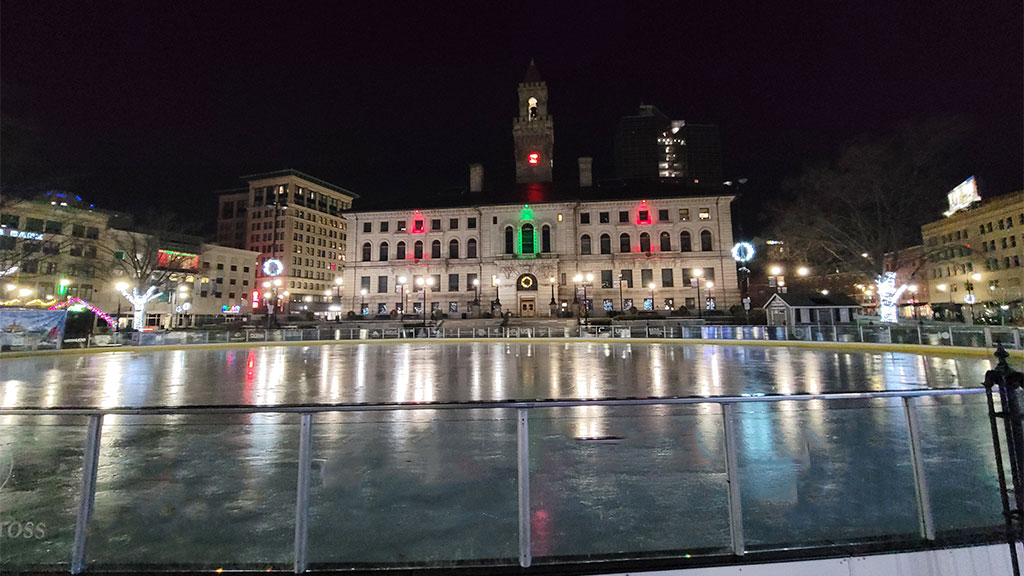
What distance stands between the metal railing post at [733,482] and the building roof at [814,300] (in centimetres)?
3907

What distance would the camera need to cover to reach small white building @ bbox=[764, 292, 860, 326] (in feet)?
118

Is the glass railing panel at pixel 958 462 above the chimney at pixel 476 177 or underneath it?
underneath

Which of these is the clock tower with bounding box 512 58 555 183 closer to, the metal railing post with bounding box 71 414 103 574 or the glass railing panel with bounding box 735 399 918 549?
the glass railing panel with bounding box 735 399 918 549

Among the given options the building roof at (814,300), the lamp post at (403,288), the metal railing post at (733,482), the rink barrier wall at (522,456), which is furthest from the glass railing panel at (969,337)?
the lamp post at (403,288)

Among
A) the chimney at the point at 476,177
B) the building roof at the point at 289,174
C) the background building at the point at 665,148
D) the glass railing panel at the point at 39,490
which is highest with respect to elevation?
the background building at the point at 665,148

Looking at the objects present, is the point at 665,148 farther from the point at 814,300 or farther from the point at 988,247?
the point at 814,300

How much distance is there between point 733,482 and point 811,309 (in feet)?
132

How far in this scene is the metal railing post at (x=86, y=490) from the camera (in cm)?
275

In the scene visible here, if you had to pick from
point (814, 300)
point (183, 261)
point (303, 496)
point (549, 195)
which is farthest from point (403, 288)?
point (303, 496)

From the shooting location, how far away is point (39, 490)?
4.44 meters

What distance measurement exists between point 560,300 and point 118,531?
53993 millimetres

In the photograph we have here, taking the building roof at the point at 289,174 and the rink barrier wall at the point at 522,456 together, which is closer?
the rink barrier wall at the point at 522,456

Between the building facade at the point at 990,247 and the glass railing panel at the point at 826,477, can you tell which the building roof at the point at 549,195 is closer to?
the building facade at the point at 990,247

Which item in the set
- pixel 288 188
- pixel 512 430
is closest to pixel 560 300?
pixel 512 430
